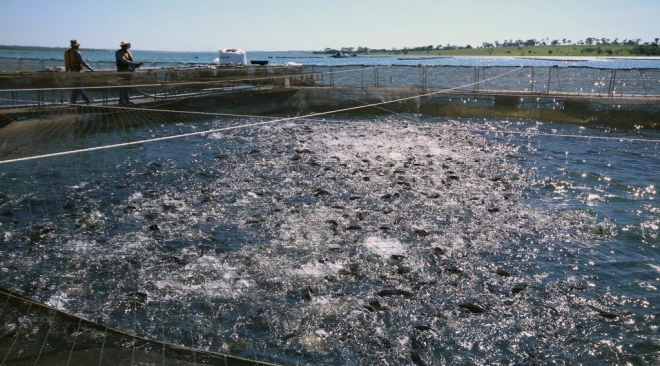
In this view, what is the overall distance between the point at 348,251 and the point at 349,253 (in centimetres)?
9

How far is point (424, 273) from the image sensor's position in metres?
8.27

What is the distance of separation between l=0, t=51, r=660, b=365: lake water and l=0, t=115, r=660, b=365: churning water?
0.04 meters

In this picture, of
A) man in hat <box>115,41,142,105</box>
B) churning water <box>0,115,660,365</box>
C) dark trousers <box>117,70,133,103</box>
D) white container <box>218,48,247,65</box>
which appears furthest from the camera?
white container <box>218,48,247,65</box>

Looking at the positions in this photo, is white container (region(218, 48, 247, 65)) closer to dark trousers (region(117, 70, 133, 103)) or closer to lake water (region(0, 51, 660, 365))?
dark trousers (region(117, 70, 133, 103))

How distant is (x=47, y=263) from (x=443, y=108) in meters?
24.9

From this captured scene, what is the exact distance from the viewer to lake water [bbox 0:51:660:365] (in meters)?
6.57

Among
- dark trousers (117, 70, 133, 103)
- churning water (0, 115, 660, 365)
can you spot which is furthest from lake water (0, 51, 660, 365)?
dark trousers (117, 70, 133, 103)

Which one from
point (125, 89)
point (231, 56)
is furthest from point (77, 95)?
point (231, 56)

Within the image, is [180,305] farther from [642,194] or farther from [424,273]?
[642,194]

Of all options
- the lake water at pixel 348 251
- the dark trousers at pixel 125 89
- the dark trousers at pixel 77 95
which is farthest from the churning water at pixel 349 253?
the dark trousers at pixel 125 89

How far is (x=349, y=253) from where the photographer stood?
9.08 meters

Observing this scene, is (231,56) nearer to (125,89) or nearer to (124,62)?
(124,62)

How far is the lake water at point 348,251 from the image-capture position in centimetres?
657

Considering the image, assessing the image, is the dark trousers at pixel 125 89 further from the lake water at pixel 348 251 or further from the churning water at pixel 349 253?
the churning water at pixel 349 253
